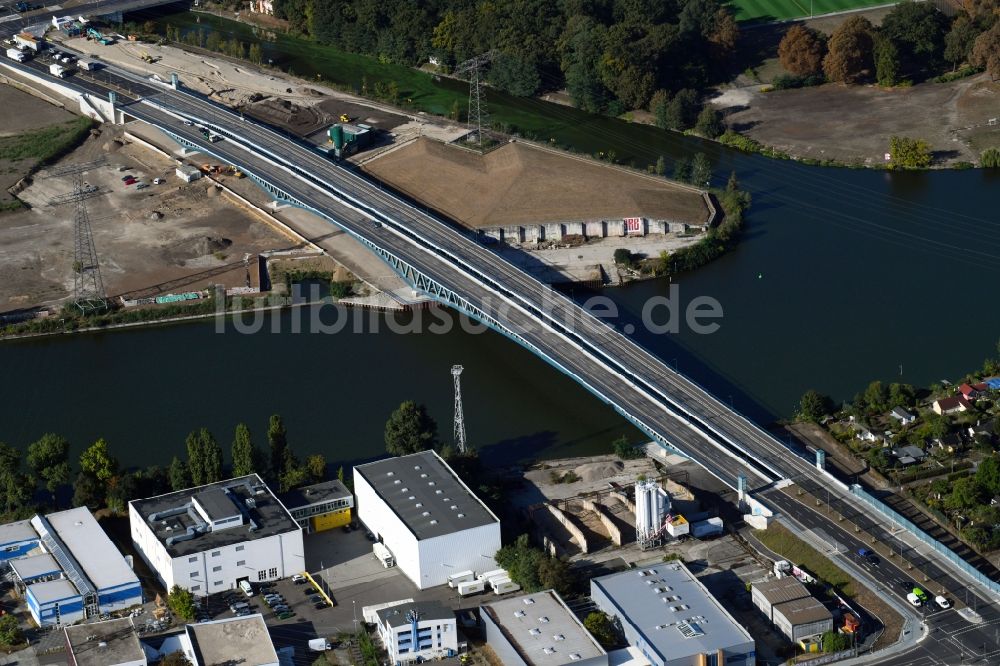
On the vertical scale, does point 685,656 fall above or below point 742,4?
below

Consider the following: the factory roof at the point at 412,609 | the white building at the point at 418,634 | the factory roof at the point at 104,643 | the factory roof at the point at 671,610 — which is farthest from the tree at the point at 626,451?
the factory roof at the point at 104,643

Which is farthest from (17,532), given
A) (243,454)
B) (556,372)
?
(556,372)

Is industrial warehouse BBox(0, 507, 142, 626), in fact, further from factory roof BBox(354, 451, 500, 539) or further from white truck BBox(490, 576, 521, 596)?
white truck BBox(490, 576, 521, 596)

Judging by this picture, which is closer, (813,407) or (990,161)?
(813,407)

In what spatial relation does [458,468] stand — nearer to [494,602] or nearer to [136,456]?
[494,602]

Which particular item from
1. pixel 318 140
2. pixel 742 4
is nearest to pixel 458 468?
pixel 318 140

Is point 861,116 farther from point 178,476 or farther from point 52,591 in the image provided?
point 52,591
